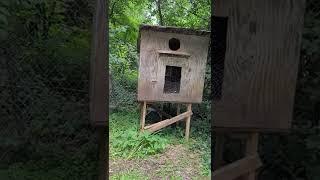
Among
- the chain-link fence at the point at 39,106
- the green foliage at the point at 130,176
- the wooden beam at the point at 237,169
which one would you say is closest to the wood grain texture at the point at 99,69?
the green foliage at the point at 130,176

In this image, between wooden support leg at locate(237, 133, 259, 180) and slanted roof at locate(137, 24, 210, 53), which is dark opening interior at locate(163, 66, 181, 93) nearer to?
slanted roof at locate(137, 24, 210, 53)

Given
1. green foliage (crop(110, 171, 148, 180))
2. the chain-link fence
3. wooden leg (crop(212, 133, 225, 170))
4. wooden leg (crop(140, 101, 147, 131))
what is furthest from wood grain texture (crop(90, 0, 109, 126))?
the chain-link fence

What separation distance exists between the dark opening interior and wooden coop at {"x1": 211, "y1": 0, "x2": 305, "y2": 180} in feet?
0.60

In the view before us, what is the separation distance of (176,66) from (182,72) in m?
0.04

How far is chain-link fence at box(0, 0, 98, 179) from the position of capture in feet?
9.37

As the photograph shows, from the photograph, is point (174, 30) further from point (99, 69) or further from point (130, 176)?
point (130, 176)

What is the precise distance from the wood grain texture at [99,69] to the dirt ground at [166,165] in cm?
23

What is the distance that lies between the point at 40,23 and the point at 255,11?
2.16 m

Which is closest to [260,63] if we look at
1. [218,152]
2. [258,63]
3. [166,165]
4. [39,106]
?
[258,63]

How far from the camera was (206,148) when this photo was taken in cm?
142

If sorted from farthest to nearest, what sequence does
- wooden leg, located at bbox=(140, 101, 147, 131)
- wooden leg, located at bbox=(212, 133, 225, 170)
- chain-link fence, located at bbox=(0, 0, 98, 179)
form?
chain-link fence, located at bbox=(0, 0, 98, 179), wooden leg, located at bbox=(212, 133, 225, 170), wooden leg, located at bbox=(140, 101, 147, 131)

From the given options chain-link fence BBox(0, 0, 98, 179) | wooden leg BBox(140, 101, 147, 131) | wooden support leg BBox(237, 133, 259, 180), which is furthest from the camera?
chain-link fence BBox(0, 0, 98, 179)

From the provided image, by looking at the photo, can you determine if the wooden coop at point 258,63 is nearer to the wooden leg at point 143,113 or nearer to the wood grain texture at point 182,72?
the wood grain texture at point 182,72

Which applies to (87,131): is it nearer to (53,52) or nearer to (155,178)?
(53,52)
